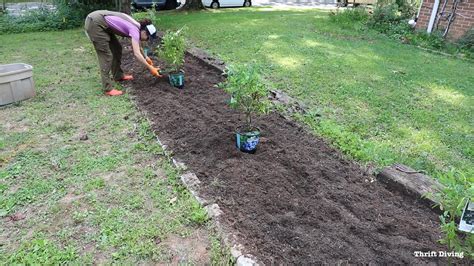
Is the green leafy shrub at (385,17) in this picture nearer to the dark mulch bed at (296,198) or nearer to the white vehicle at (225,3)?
the dark mulch bed at (296,198)

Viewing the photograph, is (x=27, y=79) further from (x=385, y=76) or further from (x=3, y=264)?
(x=385, y=76)

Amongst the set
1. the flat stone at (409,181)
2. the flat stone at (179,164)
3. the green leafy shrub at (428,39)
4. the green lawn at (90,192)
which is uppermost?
the green leafy shrub at (428,39)

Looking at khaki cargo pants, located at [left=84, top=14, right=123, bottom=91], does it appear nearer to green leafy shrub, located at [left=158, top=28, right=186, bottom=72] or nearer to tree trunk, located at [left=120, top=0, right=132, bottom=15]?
green leafy shrub, located at [left=158, top=28, right=186, bottom=72]

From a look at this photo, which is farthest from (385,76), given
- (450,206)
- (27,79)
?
(27,79)

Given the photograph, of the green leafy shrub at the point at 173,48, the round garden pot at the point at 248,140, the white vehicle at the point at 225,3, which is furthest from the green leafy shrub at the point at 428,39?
the white vehicle at the point at 225,3

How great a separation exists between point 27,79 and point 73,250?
3.40 m

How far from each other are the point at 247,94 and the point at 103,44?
2790 mm

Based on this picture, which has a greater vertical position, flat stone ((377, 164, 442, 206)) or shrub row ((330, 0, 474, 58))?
shrub row ((330, 0, 474, 58))

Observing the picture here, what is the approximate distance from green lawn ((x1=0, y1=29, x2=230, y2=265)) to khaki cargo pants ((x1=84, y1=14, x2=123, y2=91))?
0.41m

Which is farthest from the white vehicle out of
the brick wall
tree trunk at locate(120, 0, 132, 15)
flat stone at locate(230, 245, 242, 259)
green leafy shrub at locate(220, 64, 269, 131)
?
flat stone at locate(230, 245, 242, 259)

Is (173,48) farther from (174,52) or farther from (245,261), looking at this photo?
(245,261)

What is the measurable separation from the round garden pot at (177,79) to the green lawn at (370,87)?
4.54 ft

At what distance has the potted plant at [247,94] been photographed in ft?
10.4

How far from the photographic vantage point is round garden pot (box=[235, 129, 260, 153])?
3.23 meters
